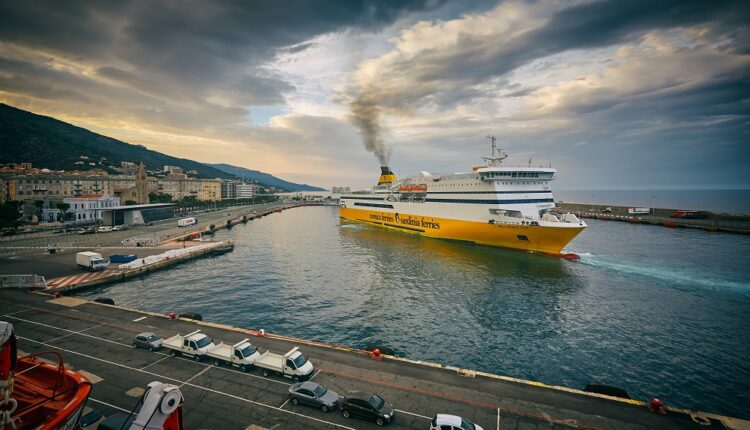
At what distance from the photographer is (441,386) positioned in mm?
14945

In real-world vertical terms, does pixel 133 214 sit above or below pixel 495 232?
below

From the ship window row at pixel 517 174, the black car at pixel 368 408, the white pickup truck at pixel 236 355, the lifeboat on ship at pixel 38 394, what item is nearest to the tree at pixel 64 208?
the white pickup truck at pixel 236 355

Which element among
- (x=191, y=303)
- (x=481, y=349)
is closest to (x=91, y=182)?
(x=191, y=303)

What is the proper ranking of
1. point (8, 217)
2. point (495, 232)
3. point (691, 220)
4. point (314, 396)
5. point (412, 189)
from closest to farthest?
point (314, 396), point (495, 232), point (8, 217), point (412, 189), point (691, 220)

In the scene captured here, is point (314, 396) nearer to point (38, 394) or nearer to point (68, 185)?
point (38, 394)

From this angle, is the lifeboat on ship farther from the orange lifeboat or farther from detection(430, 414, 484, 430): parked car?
the orange lifeboat

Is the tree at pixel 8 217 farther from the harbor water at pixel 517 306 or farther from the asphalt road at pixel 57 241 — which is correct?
the harbor water at pixel 517 306

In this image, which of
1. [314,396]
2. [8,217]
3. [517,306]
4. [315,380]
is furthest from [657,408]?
[8,217]

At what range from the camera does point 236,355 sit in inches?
647

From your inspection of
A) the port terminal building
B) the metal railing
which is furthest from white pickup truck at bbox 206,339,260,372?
the port terminal building

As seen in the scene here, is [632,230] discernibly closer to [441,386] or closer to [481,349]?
[481,349]

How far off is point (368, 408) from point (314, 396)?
2.39 m

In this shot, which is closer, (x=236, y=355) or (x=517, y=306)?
(x=236, y=355)

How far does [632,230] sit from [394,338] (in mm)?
78463
